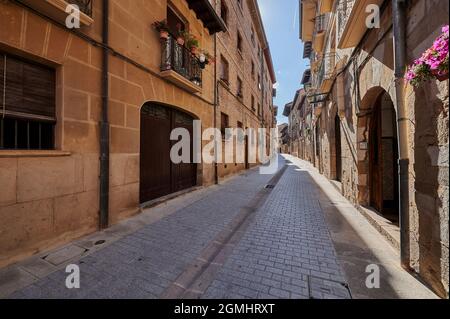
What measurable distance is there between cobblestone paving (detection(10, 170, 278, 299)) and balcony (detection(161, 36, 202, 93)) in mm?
3693

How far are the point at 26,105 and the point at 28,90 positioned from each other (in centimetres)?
23

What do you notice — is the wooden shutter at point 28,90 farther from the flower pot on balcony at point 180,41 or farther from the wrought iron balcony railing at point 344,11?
the wrought iron balcony railing at point 344,11

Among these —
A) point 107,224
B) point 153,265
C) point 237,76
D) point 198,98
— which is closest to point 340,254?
point 153,265

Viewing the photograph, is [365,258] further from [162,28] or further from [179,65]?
[162,28]

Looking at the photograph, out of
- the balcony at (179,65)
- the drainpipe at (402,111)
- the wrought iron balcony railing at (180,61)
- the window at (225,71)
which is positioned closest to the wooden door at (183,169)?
the balcony at (179,65)

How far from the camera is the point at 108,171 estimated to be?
3.79m

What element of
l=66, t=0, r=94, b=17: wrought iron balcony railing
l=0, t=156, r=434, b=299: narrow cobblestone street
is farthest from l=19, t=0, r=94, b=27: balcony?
l=0, t=156, r=434, b=299: narrow cobblestone street

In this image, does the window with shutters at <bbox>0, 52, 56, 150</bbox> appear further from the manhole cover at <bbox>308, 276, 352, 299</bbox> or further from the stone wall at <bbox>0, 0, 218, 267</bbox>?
the manhole cover at <bbox>308, 276, 352, 299</bbox>

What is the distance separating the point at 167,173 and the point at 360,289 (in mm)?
5115

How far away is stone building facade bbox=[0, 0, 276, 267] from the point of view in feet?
8.70

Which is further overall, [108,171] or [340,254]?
[108,171]

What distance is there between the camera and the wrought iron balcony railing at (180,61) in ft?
17.2

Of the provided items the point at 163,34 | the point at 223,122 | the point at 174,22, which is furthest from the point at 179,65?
the point at 223,122

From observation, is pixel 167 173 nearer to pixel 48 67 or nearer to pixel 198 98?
pixel 198 98
